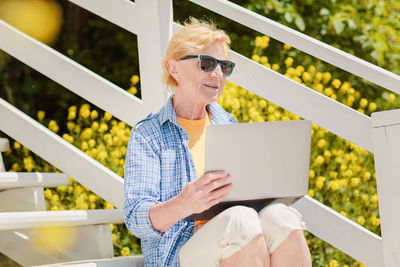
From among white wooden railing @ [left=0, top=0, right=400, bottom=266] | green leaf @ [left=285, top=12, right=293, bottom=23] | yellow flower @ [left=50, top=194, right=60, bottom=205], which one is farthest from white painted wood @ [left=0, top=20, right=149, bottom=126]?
green leaf @ [left=285, top=12, right=293, bottom=23]

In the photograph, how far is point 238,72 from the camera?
253 centimetres

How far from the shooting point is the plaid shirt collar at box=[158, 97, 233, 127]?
2119 mm

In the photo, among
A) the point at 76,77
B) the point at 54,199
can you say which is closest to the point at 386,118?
the point at 76,77

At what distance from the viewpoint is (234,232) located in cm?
174

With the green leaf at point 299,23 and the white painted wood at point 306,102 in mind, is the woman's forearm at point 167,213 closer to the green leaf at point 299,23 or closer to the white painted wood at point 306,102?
the white painted wood at point 306,102

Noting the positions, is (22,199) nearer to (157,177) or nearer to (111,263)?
(111,263)

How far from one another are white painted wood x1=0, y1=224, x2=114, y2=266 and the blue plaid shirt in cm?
42

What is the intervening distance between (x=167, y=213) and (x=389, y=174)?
2.63 ft

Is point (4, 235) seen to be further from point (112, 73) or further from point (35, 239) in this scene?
point (112, 73)

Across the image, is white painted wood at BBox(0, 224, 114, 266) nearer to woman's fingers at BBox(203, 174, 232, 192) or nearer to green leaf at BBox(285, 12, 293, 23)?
woman's fingers at BBox(203, 174, 232, 192)

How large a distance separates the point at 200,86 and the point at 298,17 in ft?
6.78

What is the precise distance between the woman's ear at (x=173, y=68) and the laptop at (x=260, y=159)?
526 mm

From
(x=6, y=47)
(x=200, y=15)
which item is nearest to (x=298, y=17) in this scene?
(x=200, y=15)

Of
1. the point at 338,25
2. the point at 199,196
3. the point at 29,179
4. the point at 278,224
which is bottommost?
the point at 278,224
